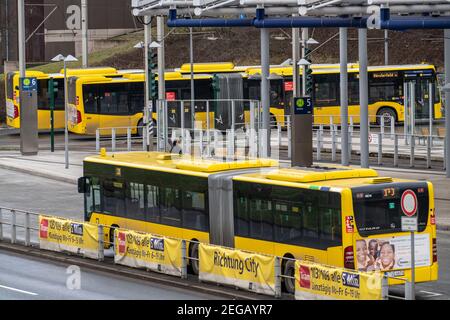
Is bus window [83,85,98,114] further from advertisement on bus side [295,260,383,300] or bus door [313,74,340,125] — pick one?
advertisement on bus side [295,260,383,300]

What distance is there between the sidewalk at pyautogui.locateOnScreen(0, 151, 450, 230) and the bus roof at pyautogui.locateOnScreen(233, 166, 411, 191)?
8.81 m

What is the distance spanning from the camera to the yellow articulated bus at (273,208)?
76.4 feet

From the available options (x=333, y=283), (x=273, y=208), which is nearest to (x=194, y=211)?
(x=273, y=208)

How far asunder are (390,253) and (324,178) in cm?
202

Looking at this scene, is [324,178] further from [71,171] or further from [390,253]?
[71,171]

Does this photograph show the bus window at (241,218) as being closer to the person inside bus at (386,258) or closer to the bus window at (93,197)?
the person inside bus at (386,258)

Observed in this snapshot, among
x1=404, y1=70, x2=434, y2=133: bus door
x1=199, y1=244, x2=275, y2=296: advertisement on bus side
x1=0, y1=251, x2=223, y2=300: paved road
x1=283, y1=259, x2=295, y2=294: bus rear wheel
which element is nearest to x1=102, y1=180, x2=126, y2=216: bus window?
x1=0, y1=251, x2=223, y2=300: paved road

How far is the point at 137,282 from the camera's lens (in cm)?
2625

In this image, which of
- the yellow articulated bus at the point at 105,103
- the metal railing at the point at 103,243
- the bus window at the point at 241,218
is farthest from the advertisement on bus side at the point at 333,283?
the yellow articulated bus at the point at 105,103

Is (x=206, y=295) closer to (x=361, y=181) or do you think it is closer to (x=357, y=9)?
(x=361, y=181)

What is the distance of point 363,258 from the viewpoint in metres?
23.2

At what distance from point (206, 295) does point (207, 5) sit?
15939mm

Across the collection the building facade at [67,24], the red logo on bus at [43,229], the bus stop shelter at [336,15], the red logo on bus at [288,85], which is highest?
the building facade at [67,24]

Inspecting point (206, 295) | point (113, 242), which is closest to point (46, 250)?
point (113, 242)
